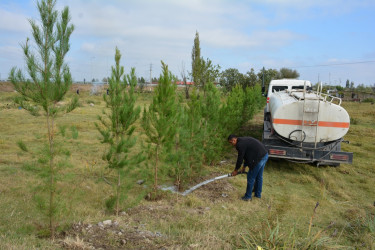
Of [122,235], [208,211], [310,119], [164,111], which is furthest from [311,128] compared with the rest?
[122,235]

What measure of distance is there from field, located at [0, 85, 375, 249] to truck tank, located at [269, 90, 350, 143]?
3.93 feet

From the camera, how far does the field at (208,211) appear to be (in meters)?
3.63

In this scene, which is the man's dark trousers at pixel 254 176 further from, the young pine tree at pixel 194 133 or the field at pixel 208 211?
the young pine tree at pixel 194 133

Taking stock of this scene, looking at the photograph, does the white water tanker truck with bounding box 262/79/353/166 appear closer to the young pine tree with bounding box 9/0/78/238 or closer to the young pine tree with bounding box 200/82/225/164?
the young pine tree with bounding box 200/82/225/164

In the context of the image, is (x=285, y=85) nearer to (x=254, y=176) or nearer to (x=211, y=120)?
(x=211, y=120)

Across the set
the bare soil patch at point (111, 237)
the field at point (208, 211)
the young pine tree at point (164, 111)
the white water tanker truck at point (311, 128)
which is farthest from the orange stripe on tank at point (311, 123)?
the bare soil patch at point (111, 237)

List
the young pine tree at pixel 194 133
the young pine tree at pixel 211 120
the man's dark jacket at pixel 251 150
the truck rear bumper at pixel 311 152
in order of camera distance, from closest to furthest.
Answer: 1. the man's dark jacket at pixel 251 150
2. the young pine tree at pixel 194 133
3. the truck rear bumper at pixel 311 152
4. the young pine tree at pixel 211 120

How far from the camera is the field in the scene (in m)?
3.63

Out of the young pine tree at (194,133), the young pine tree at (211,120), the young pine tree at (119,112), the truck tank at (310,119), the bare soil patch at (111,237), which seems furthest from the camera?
the young pine tree at (211,120)

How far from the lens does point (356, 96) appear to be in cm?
3453

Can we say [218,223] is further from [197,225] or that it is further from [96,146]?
[96,146]

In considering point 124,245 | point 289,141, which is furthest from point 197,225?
point 289,141

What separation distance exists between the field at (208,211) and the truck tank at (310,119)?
3.93ft

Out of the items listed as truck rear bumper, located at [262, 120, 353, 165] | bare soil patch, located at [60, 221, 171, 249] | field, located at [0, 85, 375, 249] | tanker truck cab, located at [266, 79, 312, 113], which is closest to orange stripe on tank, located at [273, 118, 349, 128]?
truck rear bumper, located at [262, 120, 353, 165]
